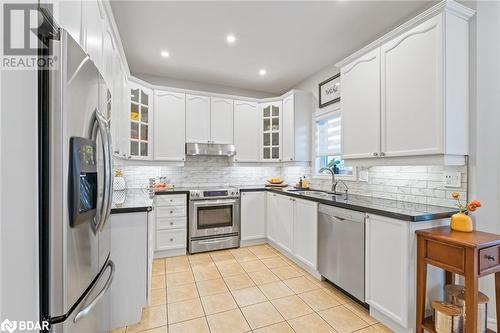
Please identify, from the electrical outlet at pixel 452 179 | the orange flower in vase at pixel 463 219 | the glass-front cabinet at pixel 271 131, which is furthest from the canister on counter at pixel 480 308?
the glass-front cabinet at pixel 271 131

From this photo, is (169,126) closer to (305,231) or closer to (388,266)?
(305,231)

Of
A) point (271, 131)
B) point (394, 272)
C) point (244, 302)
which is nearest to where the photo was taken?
point (394, 272)

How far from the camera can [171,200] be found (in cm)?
330

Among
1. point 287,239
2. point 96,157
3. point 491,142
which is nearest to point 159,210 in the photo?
point 287,239

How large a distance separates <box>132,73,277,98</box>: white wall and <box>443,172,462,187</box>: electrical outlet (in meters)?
3.34

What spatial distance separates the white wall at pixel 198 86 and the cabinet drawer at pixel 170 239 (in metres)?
2.40

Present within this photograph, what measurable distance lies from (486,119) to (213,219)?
125 inches

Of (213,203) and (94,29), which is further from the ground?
(94,29)

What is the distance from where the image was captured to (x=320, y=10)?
2.21 metres

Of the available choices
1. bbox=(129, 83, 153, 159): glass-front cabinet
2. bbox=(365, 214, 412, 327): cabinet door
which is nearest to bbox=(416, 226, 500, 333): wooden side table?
bbox=(365, 214, 412, 327): cabinet door

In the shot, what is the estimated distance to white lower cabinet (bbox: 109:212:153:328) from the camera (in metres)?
1.81

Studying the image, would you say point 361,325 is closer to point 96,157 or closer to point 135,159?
point 96,157

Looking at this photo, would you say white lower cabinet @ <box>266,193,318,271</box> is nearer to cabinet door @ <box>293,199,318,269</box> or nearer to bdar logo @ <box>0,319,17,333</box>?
cabinet door @ <box>293,199,318,269</box>

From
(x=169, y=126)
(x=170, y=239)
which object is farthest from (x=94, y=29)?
(x=170, y=239)
